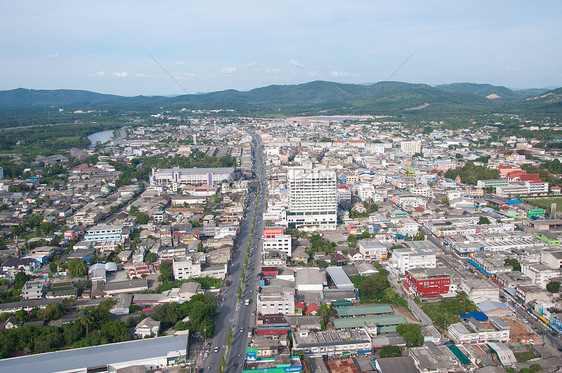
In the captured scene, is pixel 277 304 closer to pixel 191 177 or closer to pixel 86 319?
A: pixel 86 319

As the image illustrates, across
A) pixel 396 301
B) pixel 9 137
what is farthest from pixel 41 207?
pixel 9 137

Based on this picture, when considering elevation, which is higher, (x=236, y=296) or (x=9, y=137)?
(x=9, y=137)

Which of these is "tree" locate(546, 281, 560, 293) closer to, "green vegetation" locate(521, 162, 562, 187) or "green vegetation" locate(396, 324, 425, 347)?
"green vegetation" locate(396, 324, 425, 347)

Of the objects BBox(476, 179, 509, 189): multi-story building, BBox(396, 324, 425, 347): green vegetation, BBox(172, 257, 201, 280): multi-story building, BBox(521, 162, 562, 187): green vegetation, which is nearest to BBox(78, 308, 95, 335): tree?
BBox(172, 257, 201, 280): multi-story building

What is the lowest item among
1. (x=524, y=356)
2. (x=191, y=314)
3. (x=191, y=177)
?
(x=524, y=356)

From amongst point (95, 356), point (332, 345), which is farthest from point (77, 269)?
point (332, 345)

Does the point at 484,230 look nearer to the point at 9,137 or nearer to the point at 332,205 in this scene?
the point at 332,205
